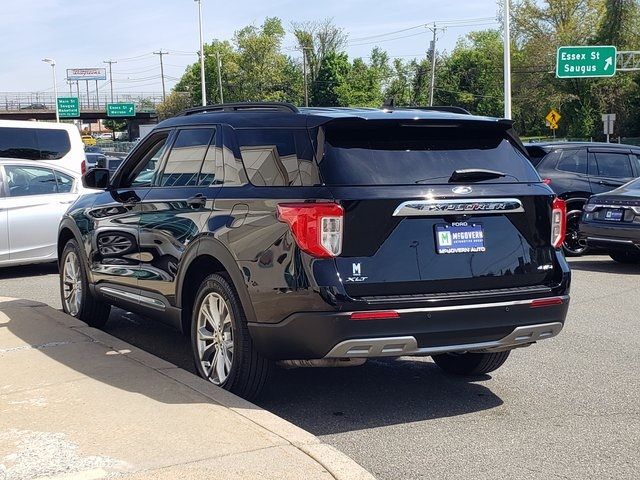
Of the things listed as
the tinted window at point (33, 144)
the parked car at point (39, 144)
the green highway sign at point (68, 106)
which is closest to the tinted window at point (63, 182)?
the parked car at point (39, 144)

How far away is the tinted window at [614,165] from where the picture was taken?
14633mm

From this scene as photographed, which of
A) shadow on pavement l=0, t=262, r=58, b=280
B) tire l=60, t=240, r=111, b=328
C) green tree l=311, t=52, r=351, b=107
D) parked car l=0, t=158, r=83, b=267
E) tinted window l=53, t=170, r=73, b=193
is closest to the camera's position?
tire l=60, t=240, r=111, b=328

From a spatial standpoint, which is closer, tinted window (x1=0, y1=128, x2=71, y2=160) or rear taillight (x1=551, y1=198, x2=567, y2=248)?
rear taillight (x1=551, y1=198, x2=567, y2=248)

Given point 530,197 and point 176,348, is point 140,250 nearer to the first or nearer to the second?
point 176,348

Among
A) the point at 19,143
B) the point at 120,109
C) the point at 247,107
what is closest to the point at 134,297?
the point at 247,107

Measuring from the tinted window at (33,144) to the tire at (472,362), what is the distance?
35.7 feet

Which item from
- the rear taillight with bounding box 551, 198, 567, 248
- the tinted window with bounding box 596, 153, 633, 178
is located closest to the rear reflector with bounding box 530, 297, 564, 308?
the rear taillight with bounding box 551, 198, 567, 248

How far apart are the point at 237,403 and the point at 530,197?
2.20m

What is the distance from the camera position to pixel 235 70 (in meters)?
104

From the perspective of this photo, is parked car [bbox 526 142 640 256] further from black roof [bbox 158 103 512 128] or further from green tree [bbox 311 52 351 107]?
green tree [bbox 311 52 351 107]

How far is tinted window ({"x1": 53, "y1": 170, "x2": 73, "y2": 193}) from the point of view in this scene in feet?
39.4

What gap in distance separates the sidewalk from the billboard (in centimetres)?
14807

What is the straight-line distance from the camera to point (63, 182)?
1206 centimetres

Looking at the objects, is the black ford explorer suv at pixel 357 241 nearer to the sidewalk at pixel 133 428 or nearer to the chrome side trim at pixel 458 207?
the chrome side trim at pixel 458 207
